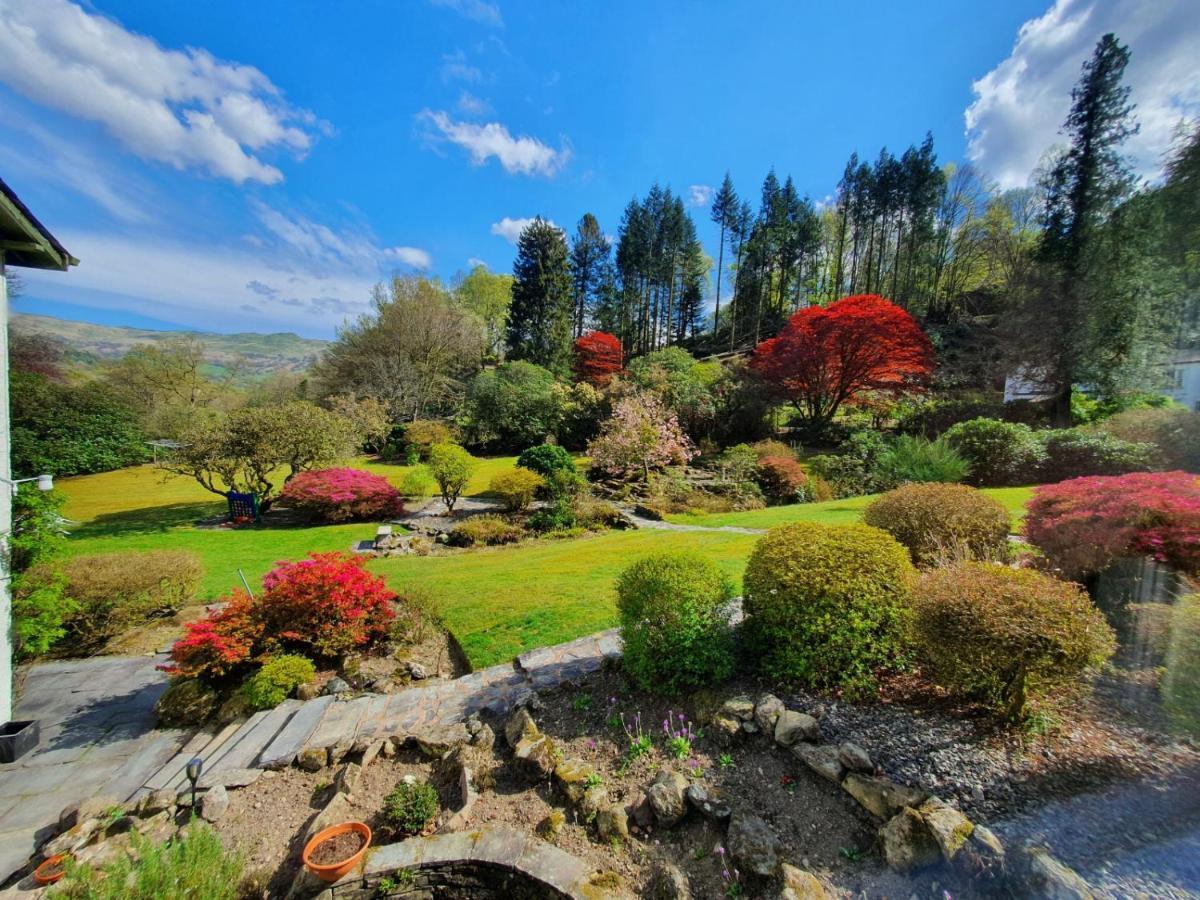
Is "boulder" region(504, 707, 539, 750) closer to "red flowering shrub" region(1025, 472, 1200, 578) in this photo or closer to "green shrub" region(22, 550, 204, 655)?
"red flowering shrub" region(1025, 472, 1200, 578)

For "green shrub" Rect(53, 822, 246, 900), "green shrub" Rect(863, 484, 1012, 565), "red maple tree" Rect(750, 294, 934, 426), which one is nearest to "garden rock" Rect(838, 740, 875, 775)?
"green shrub" Rect(863, 484, 1012, 565)

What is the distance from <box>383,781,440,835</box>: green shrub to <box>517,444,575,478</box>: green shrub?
12023 mm

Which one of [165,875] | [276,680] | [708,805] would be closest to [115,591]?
[276,680]

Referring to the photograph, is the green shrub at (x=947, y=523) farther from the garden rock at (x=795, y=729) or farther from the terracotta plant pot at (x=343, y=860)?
the terracotta plant pot at (x=343, y=860)

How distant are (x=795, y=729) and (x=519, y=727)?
86.5 inches

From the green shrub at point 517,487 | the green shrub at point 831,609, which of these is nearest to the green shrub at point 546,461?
the green shrub at point 517,487

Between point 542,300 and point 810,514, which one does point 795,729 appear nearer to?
point 810,514

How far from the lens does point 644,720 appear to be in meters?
3.86

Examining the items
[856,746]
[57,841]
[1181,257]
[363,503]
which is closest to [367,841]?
[57,841]

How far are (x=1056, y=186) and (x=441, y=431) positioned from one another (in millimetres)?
28076

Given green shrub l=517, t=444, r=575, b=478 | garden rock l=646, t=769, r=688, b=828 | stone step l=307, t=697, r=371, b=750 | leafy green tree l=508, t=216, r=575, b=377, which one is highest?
leafy green tree l=508, t=216, r=575, b=377

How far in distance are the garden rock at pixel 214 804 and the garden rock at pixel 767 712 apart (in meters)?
4.06

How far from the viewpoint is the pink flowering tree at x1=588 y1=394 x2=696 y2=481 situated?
675 inches

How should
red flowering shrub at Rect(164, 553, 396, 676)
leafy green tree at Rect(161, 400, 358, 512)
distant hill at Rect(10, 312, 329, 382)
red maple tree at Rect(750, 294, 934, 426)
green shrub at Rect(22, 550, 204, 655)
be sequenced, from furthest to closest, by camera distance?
distant hill at Rect(10, 312, 329, 382) → red maple tree at Rect(750, 294, 934, 426) → leafy green tree at Rect(161, 400, 358, 512) → green shrub at Rect(22, 550, 204, 655) → red flowering shrub at Rect(164, 553, 396, 676)
